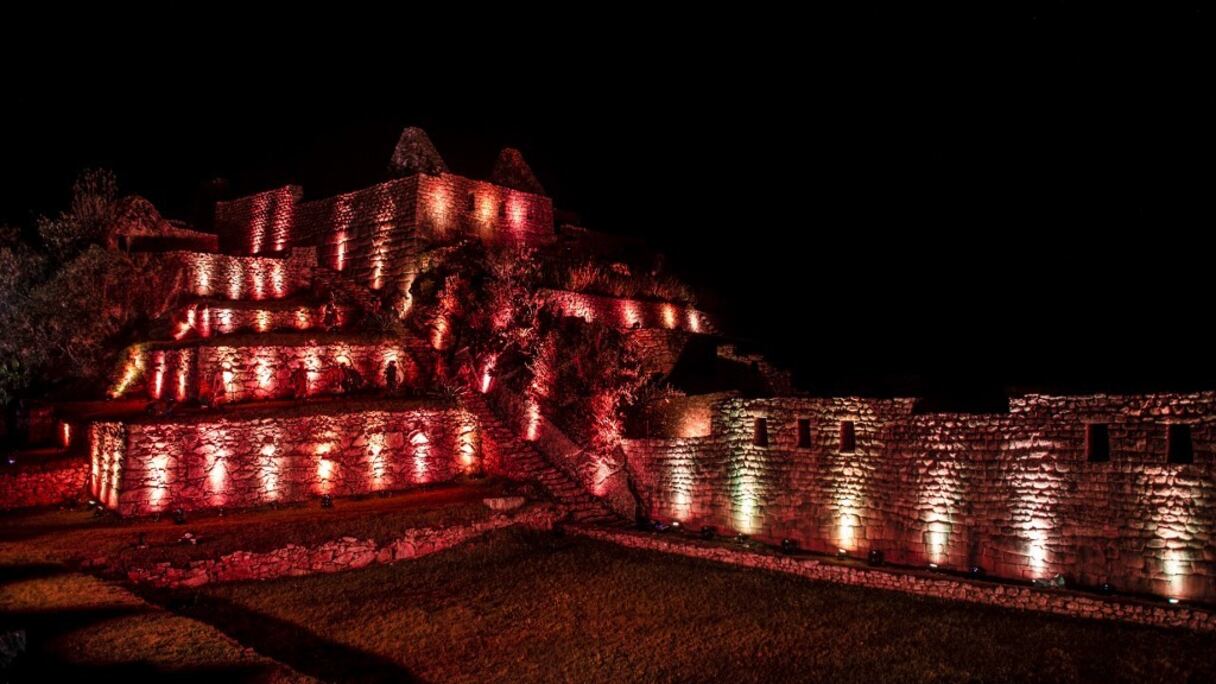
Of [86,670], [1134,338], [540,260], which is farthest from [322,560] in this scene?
[1134,338]

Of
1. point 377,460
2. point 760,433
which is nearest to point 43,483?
point 377,460

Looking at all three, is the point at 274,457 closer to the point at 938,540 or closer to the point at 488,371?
the point at 488,371

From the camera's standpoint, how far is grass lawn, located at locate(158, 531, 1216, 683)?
11008 millimetres

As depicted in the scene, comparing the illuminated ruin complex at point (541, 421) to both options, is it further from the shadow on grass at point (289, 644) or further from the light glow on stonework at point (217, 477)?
the shadow on grass at point (289, 644)

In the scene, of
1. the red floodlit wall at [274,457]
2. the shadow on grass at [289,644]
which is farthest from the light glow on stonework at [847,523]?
the red floodlit wall at [274,457]

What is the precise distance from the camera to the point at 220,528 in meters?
18.5

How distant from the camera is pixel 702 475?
20.0 meters

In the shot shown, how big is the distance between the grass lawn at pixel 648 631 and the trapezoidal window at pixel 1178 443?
2875 millimetres

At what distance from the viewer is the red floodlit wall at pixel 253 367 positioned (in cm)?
2527

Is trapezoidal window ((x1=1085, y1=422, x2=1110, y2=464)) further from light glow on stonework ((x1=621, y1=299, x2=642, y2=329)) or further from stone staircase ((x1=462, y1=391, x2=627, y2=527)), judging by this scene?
light glow on stonework ((x1=621, y1=299, x2=642, y2=329))

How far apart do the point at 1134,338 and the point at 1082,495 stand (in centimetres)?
1454

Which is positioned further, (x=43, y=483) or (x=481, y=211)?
(x=481, y=211)

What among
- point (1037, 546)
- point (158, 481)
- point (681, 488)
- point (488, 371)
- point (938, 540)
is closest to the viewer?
point (1037, 546)

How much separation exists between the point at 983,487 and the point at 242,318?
25381 millimetres
